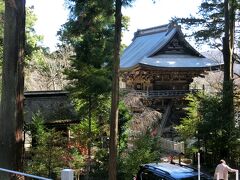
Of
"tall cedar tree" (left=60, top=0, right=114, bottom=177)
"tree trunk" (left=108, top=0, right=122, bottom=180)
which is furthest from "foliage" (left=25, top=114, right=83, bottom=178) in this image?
"tree trunk" (left=108, top=0, right=122, bottom=180)

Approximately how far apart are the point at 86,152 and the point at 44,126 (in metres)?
2.59

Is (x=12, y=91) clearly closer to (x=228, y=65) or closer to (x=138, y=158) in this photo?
(x=138, y=158)

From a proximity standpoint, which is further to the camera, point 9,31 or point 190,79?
point 190,79

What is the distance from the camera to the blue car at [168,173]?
356 inches

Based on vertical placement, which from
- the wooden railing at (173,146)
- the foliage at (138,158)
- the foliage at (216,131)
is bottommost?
the wooden railing at (173,146)

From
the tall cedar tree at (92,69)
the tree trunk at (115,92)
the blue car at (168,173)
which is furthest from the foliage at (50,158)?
the blue car at (168,173)

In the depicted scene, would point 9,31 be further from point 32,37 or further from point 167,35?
point 167,35

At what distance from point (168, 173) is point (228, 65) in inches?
525

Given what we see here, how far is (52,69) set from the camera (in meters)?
43.4

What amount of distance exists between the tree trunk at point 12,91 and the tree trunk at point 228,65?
486 inches

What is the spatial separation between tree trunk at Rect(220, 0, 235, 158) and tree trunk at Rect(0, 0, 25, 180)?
12.3 meters

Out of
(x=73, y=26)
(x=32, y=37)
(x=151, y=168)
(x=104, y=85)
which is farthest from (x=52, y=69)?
(x=151, y=168)

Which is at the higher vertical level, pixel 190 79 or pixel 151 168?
pixel 190 79

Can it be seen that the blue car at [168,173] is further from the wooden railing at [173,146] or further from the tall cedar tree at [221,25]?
the wooden railing at [173,146]
